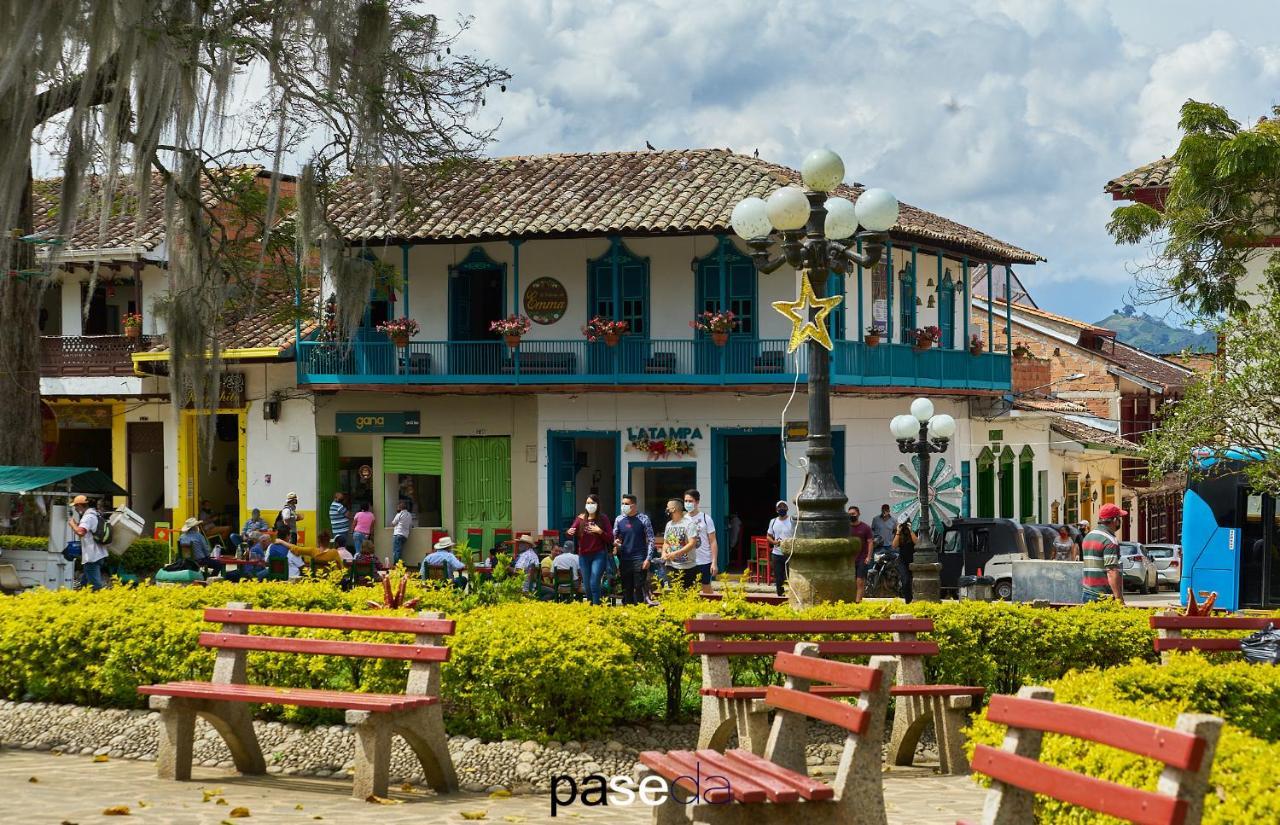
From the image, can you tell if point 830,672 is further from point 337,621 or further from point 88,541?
point 88,541

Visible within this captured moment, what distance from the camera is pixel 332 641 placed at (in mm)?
8820

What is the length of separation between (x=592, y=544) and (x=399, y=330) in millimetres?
12468

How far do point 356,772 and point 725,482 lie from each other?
22.9 m

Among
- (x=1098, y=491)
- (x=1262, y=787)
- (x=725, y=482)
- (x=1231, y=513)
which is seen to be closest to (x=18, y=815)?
(x=1262, y=787)

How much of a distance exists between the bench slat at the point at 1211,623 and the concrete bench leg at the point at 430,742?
4.38 metres

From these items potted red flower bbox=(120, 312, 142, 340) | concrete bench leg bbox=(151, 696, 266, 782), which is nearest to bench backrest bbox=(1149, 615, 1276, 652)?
concrete bench leg bbox=(151, 696, 266, 782)

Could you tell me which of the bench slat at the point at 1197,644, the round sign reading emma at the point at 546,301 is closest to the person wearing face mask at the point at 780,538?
the round sign reading emma at the point at 546,301

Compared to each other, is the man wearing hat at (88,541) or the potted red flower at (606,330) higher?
the potted red flower at (606,330)

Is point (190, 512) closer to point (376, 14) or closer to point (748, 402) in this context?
point (748, 402)

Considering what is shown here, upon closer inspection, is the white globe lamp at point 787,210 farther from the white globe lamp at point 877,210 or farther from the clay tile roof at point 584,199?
the clay tile roof at point 584,199

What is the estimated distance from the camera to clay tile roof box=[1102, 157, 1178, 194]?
846 inches

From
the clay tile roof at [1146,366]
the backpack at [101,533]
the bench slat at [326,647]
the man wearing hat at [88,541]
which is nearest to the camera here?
the bench slat at [326,647]

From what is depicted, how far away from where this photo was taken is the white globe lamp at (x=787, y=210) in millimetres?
13141

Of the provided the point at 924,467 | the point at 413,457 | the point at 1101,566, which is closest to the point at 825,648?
the point at 924,467
